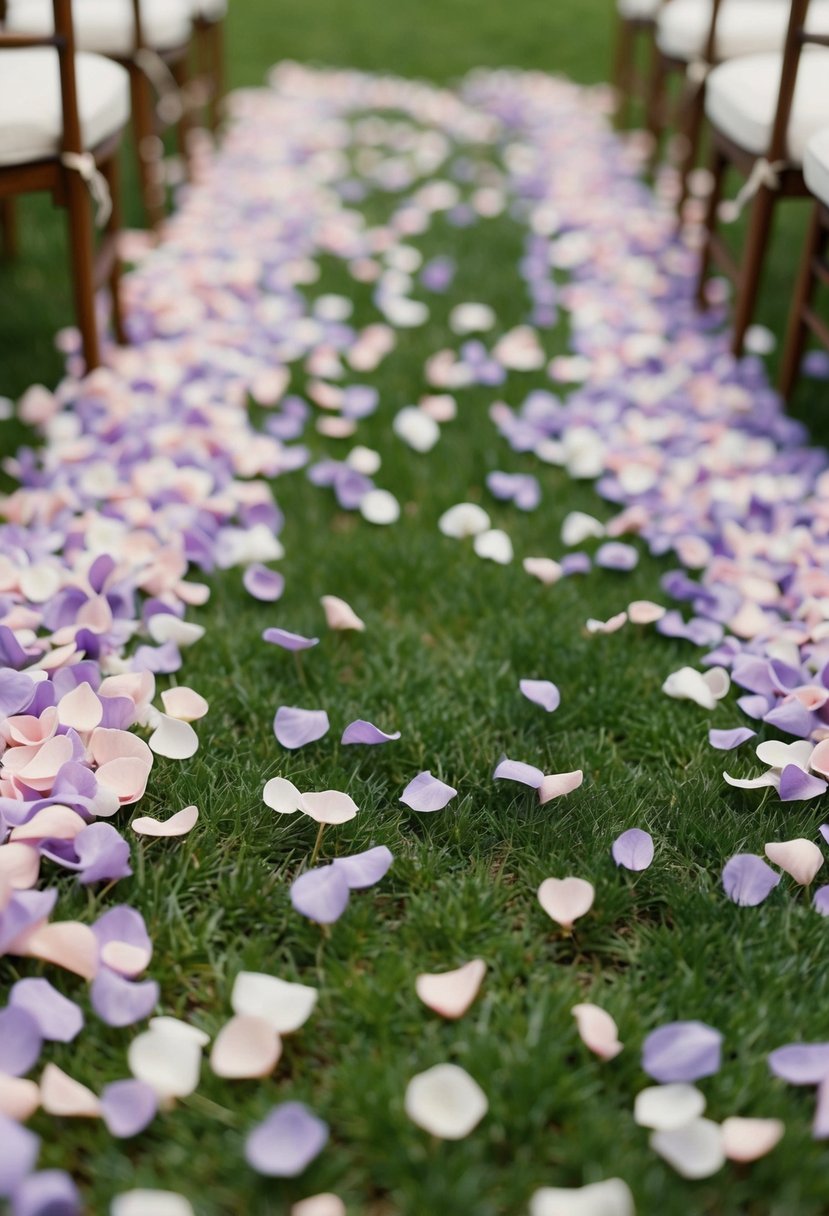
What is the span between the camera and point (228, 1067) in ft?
3.67

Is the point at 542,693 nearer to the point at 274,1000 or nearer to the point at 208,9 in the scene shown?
the point at 274,1000

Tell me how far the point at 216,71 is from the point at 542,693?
4.29 meters

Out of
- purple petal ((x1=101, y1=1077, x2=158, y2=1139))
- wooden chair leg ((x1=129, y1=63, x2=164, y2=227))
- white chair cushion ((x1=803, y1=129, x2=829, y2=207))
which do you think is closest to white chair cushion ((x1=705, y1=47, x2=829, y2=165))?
white chair cushion ((x1=803, y1=129, x2=829, y2=207))

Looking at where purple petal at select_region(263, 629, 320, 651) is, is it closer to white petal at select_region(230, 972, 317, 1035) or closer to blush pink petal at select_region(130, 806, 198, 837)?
blush pink petal at select_region(130, 806, 198, 837)

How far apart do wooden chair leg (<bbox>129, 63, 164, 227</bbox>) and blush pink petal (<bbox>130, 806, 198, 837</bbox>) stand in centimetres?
270

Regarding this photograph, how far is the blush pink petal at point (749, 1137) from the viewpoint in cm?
105

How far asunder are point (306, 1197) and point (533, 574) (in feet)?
4.18

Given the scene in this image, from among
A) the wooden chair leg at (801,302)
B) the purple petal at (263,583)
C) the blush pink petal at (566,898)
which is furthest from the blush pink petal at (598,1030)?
the wooden chair leg at (801,302)

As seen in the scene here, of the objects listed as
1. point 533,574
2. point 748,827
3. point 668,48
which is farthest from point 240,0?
point 748,827

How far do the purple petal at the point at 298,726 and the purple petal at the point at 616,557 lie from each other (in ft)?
2.40

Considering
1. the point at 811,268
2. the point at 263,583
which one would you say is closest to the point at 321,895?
the point at 263,583

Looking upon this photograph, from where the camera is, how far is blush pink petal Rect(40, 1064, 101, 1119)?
1.07 metres

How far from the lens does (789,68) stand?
2.35 m

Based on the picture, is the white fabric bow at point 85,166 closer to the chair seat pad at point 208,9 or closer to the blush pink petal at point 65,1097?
the blush pink petal at point 65,1097
